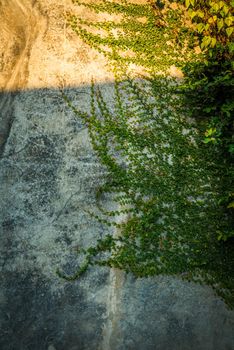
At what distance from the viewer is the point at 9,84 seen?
4.39 metres

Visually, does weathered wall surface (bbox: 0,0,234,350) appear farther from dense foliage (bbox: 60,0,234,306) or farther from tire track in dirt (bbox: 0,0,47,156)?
dense foliage (bbox: 60,0,234,306)

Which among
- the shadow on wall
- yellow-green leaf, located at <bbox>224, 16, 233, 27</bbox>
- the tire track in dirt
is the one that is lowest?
the shadow on wall

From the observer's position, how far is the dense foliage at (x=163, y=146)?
12.3 feet

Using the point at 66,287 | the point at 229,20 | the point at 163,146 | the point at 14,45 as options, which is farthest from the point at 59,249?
the point at 229,20

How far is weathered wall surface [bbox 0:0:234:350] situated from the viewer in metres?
3.40

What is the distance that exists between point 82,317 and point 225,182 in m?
2.36

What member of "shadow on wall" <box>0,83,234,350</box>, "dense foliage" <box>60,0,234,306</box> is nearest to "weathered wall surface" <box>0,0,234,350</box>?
"shadow on wall" <box>0,83,234,350</box>

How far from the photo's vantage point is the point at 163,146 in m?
4.32

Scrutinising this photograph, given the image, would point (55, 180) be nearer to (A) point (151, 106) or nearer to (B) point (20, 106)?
(B) point (20, 106)

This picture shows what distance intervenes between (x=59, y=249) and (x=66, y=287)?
42 cm

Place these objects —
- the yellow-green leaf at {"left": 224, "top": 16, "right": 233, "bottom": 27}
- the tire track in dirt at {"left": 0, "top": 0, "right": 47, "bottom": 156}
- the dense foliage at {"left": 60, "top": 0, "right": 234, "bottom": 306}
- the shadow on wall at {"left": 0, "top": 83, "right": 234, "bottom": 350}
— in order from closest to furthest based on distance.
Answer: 1. the shadow on wall at {"left": 0, "top": 83, "right": 234, "bottom": 350}
2. the dense foliage at {"left": 60, "top": 0, "right": 234, "bottom": 306}
3. the yellow-green leaf at {"left": 224, "top": 16, "right": 233, "bottom": 27}
4. the tire track in dirt at {"left": 0, "top": 0, "right": 47, "bottom": 156}

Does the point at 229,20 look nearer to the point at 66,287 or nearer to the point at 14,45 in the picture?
the point at 14,45

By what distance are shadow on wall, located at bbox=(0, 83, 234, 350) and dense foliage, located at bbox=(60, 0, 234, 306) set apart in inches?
7.4

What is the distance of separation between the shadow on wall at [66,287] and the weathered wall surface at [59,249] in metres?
0.01
